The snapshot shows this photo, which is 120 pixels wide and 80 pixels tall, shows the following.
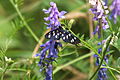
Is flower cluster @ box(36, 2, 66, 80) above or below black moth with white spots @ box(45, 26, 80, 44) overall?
below

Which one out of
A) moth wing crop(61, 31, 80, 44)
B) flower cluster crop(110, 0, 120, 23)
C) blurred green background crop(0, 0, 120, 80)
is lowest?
blurred green background crop(0, 0, 120, 80)

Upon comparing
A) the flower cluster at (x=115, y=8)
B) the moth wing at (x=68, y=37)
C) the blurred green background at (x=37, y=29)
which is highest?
the moth wing at (x=68, y=37)

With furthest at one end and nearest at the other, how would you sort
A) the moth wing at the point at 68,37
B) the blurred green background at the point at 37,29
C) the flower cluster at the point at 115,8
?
1. the blurred green background at the point at 37,29
2. the flower cluster at the point at 115,8
3. the moth wing at the point at 68,37

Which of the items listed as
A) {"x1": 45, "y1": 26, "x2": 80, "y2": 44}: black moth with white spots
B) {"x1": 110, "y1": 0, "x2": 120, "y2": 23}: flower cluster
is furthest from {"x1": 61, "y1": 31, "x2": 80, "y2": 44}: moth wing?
{"x1": 110, "y1": 0, "x2": 120, "y2": 23}: flower cluster

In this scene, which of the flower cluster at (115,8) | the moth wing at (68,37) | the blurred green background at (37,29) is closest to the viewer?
the moth wing at (68,37)

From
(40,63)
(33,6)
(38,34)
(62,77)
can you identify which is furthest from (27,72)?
(33,6)

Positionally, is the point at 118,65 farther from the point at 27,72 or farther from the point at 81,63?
the point at 81,63

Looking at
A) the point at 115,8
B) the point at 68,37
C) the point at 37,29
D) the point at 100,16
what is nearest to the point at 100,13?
the point at 100,16

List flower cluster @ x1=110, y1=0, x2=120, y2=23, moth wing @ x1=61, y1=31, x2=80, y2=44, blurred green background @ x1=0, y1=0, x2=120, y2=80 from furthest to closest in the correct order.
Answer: blurred green background @ x1=0, y1=0, x2=120, y2=80, flower cluster @ x1=110, y1=0, x2=120, y2=23, moth wing @ x1=61, y1=31, x2=80, y2=44

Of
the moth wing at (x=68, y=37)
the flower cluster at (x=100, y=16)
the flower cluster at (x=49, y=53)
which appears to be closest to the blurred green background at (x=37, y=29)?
the flower cluster at (x=100, y=16)

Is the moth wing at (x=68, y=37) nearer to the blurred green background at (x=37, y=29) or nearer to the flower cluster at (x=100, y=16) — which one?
the flower cluster at (x=100, y=16)

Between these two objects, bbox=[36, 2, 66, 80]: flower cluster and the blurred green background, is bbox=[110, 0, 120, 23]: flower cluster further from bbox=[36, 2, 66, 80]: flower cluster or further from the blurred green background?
the blurred green background
